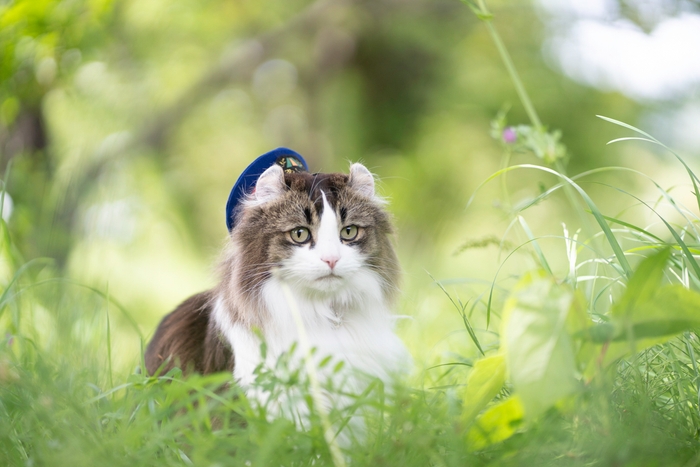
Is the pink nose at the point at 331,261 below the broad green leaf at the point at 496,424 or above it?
above

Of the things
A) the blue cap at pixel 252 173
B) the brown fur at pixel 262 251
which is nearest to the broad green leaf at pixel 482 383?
the brown fur at pixel 262 251

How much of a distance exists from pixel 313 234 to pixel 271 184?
21 cm

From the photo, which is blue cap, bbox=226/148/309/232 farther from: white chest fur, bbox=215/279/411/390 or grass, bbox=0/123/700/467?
grass, bbox=0/123/700/467

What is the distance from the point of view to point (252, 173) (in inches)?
71.1

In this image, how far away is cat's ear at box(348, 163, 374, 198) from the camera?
1.74 m

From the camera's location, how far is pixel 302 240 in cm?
158

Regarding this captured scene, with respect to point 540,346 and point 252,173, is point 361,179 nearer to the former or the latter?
point 252,173

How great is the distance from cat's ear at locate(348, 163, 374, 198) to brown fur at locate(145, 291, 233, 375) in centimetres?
63

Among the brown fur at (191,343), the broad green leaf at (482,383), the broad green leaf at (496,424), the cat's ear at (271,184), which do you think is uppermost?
the cat's ear at (271,184)

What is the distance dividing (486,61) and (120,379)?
523cm

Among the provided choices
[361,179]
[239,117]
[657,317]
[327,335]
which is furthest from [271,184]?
[239,117]

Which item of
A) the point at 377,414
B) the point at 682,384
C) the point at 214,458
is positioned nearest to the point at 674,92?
the point at 682,384

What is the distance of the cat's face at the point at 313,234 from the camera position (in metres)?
1.53

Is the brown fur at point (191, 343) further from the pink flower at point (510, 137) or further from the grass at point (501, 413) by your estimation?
the pink flower at point (510, 137)
